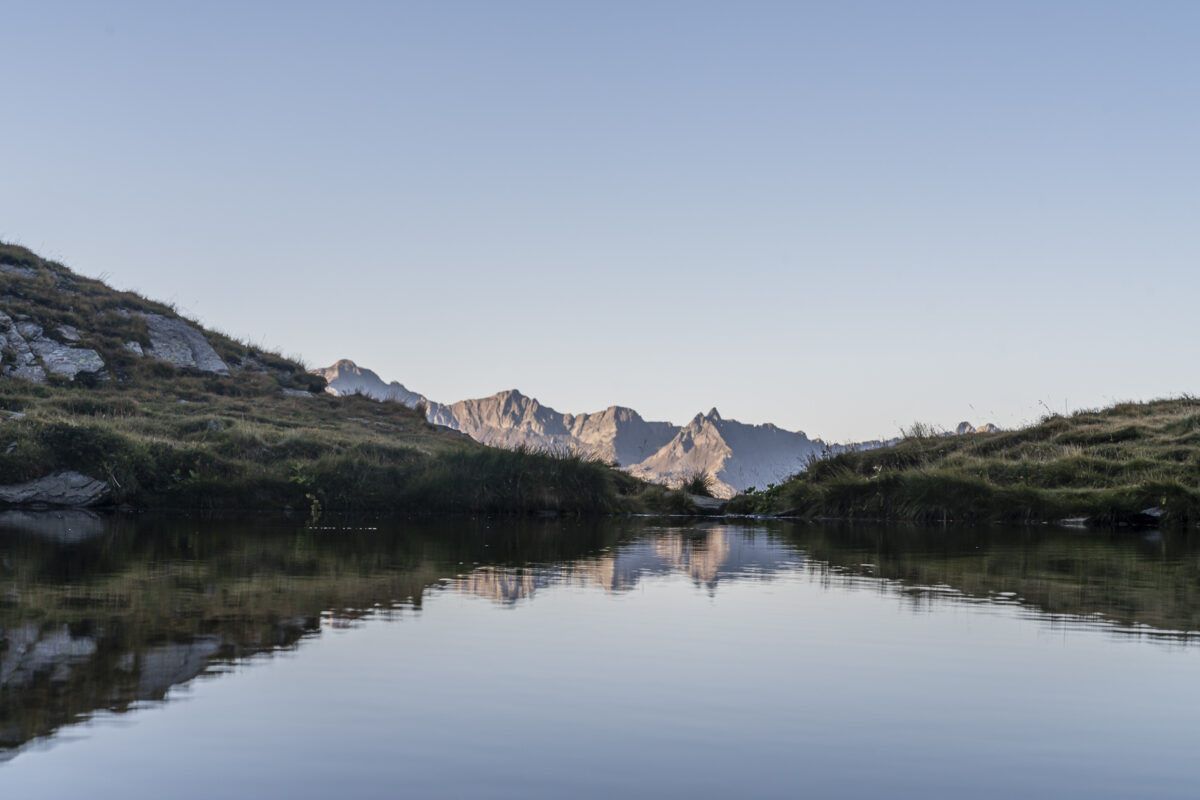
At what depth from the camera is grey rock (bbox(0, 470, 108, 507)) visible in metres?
16.9

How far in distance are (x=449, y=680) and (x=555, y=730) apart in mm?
831

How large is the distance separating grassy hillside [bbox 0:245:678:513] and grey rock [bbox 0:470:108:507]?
0.57ft

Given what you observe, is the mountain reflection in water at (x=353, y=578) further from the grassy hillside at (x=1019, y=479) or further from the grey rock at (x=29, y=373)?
the grey rock at (x=29, y=373)

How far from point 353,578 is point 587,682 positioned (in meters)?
3.80

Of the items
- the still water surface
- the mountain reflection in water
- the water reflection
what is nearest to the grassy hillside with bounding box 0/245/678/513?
the mountain reflection in water

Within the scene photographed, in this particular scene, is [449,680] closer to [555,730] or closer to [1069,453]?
[555,730]

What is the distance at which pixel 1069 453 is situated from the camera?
20.9 metres

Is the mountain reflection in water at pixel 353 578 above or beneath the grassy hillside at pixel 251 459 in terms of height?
beneath

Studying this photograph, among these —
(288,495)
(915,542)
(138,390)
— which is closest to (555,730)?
(915,542)

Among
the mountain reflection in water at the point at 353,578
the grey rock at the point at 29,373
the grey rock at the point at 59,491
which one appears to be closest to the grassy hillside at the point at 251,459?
the grey rock at the point at 59,491

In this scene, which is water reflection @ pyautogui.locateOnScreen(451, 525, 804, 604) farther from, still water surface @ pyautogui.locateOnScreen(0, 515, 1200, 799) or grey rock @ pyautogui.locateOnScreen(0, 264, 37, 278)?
grey rock @ pyautogui.locateOnScreen(0, 264, 37, 278)

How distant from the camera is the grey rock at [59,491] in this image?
55.4ft

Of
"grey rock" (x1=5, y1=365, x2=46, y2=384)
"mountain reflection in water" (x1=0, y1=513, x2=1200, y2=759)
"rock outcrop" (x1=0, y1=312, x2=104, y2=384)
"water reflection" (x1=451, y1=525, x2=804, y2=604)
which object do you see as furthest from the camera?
"rock outcrop" (x1=0, y1=312, x2=104, y2=384)

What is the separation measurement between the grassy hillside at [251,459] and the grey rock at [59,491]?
173 mm
